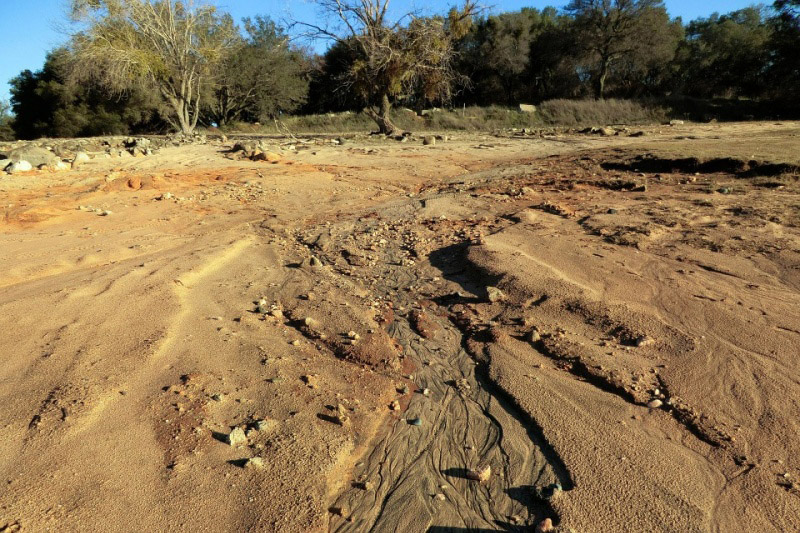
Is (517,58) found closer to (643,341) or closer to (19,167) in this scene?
(19,167)

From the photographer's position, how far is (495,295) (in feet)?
13.5

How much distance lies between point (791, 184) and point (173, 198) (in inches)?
333

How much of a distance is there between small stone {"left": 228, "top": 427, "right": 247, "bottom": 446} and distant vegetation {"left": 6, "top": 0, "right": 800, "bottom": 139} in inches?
588

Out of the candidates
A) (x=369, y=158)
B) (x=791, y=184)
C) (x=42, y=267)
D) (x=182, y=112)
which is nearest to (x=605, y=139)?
(x=369, y=158)

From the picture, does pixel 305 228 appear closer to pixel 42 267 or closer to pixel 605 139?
pixel 42 267

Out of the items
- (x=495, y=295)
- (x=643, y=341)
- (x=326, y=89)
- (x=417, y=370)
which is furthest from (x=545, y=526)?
(x=326, y=89)

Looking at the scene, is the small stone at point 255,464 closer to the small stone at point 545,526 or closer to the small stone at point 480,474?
the small stone at point 480,474

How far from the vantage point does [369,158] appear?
37.4 ft

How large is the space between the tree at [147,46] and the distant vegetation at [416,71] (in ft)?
0.19

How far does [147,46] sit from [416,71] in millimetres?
10162

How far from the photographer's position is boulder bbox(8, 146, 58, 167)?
33.7 feet

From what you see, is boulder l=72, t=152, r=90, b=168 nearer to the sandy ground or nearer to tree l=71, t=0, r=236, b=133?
the sandy ground

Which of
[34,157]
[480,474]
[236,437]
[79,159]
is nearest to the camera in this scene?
[480,474]

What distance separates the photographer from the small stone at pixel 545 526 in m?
2.03
